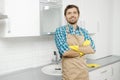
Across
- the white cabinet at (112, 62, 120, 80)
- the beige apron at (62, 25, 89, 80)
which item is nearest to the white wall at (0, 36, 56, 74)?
the beige apron at (62, 25, 89, 80)

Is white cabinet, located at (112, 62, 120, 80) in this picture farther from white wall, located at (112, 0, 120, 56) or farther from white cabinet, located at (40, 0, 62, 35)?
white cabinet, located at (40, 0, 62, 35)

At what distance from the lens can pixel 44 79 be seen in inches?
85.8

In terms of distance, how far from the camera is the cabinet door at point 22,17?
194cm

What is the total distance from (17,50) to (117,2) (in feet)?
7.63

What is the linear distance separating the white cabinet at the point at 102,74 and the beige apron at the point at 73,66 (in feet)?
2.28

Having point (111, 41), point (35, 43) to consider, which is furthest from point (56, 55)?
point (111, 41)

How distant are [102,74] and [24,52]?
1.28 meters

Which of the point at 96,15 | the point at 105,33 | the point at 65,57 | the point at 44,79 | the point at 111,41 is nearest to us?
the point at 65,57

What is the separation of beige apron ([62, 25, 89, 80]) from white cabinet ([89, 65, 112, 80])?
694mm

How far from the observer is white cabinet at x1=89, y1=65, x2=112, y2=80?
263cm

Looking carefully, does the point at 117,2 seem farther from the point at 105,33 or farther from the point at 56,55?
the point at 56,55

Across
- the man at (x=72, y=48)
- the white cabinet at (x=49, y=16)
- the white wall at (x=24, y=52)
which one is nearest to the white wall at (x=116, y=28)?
the white wall at (x=24, y=52)

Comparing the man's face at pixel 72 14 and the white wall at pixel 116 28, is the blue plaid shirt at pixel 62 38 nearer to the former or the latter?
the man's face at pixel 72 14

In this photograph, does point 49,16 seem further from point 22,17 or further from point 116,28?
point 116,28
